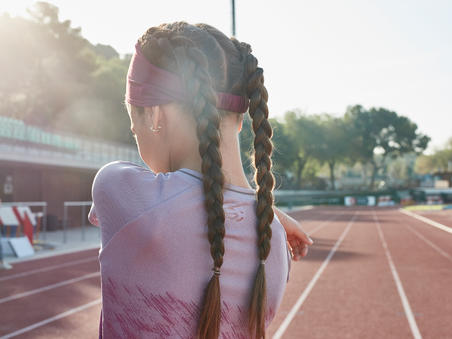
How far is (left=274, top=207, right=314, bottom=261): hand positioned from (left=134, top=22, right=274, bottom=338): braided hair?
0.25 m

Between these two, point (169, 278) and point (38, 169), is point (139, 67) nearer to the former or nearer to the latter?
point (169, 278)

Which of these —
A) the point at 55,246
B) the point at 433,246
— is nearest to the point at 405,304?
the point at 433,246

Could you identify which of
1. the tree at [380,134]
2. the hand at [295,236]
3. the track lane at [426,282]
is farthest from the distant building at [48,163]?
the tree at [380,134]

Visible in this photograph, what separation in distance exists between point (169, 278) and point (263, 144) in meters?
0.35

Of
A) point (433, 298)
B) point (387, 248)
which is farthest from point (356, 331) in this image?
point (387, 248)

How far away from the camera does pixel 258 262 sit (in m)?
0.89

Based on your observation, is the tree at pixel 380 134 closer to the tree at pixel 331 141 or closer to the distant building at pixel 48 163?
the tree at pixel 331 141

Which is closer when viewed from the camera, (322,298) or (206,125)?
(206,125)

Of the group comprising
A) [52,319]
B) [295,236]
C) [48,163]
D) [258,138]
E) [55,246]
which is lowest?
[52,319]

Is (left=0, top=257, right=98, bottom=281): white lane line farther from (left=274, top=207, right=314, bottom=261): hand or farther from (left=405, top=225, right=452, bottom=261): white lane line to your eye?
(left=405, top=225, right=452, bottom=261): white lane line

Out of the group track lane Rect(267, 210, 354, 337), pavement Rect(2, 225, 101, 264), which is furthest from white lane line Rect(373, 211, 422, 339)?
pavement Rect(2, 225, 101, 264)

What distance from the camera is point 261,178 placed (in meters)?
0.95

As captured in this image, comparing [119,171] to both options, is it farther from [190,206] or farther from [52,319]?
[52,319]

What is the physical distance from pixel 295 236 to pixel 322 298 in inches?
308
